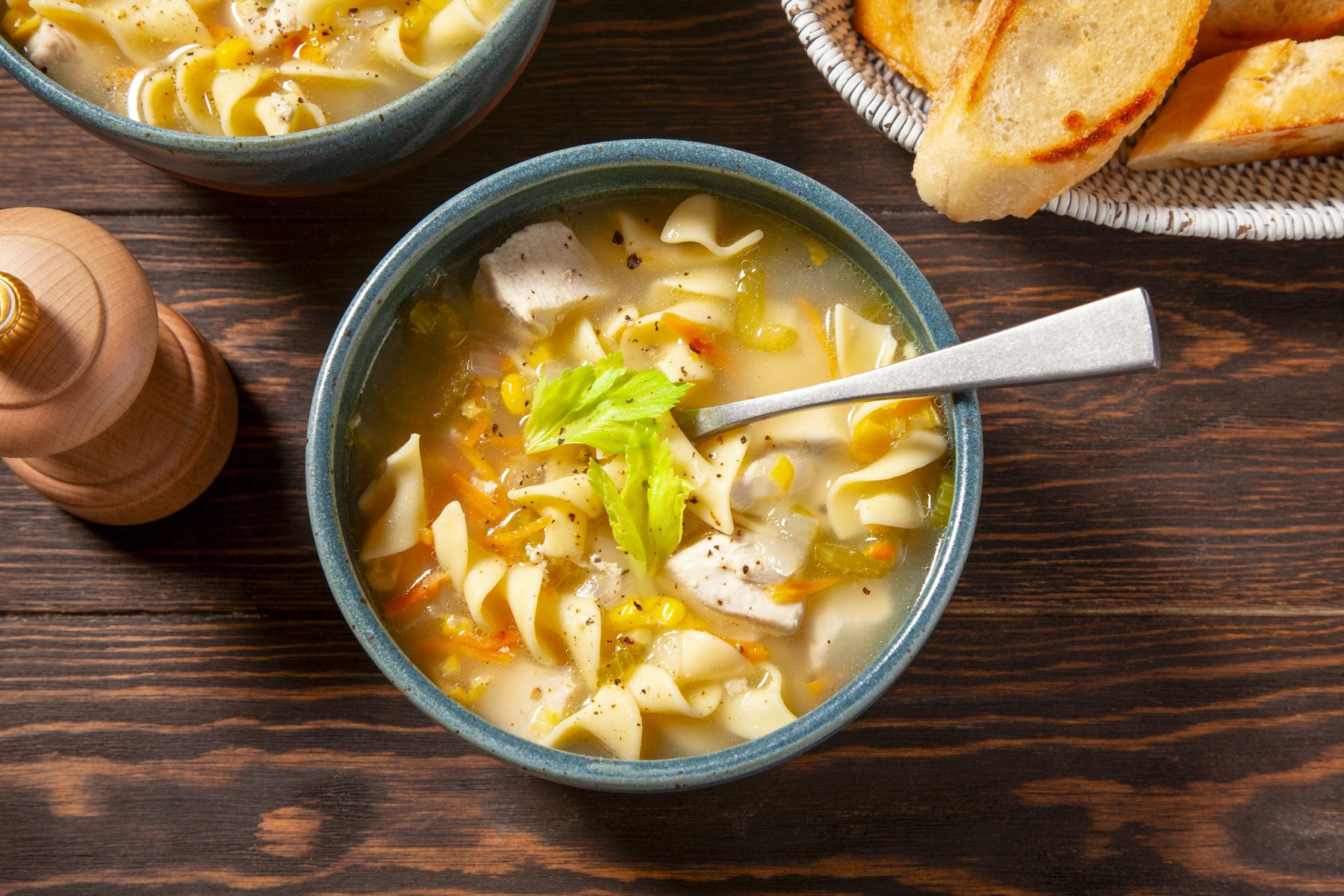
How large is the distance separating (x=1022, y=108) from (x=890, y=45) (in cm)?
43

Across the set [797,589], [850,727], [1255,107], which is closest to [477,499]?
[797,589]

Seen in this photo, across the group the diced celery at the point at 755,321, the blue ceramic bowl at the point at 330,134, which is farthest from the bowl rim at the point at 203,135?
the diced celery at the point at 755,321

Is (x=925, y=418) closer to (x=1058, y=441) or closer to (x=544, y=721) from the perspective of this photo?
(x=1058, y=441)

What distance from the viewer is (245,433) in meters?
2.98

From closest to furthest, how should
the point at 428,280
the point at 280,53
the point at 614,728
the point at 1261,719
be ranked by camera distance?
1. the point at 614,728
2. the point at 428,280
3. the point at 280,53
4. the point at 1261,719

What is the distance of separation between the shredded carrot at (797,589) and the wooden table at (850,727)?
60 centimetres

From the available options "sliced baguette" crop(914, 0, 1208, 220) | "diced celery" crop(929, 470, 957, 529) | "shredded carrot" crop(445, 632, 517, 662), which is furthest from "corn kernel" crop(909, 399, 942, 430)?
"shredded carrot" crop(445, 632, 517, 662)

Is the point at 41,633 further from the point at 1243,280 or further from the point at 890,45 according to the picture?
the point at 1243,280

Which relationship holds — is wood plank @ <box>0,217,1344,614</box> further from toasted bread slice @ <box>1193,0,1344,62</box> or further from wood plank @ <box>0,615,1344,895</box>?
toasted bread slice @ <box>1193,0,1344,62</box>

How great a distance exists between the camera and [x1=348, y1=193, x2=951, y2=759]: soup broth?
247cm

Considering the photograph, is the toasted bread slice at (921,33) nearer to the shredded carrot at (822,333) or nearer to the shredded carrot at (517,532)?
the shredded carrot at (822,333)

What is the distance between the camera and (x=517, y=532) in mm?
2527

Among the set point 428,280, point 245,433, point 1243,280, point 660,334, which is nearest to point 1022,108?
point 1243,280

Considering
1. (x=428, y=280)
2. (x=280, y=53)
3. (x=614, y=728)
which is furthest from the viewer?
(x=280, y=53)
